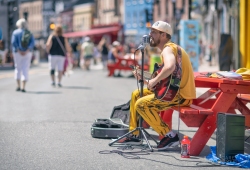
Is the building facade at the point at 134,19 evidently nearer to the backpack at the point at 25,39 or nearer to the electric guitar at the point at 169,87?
the backpack at the point at 25,39

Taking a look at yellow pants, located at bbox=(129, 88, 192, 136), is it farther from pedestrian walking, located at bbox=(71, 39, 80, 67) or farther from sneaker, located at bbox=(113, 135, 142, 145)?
pedestrian walking, located at bbox=(71, 39, 80, 67)

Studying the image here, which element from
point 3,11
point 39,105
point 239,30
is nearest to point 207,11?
point 3,11

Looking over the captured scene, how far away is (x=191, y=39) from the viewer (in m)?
24.8

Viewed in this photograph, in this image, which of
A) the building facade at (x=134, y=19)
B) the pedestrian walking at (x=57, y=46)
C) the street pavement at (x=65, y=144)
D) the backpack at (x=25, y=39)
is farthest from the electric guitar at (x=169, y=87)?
the building facade at (x=134, y=19)

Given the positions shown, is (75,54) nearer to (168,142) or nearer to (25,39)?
(25,39)

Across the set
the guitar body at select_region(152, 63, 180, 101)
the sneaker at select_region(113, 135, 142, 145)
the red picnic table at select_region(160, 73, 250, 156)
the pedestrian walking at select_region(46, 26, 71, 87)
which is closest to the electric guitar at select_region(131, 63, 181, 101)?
the guitar body at select_region(152, 63, 180, 101)

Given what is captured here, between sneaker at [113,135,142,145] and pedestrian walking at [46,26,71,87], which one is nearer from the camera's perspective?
sneaker at [113,135,142,145]

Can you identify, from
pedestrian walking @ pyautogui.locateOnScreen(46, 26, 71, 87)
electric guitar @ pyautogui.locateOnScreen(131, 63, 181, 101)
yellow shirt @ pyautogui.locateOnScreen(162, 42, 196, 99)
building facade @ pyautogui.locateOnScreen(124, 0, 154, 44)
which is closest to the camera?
electric guitar @ pyautogui.locateOnScreen(131, 63, 181, 101)

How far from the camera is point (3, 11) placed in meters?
Result: 53.8

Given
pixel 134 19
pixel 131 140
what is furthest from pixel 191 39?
pixel 134 19

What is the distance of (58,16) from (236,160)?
125011 mm

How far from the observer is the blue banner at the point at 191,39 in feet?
80.6

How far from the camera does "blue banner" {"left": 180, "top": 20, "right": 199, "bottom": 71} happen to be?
80.6 feet

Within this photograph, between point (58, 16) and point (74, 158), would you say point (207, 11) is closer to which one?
point (74, 158)
